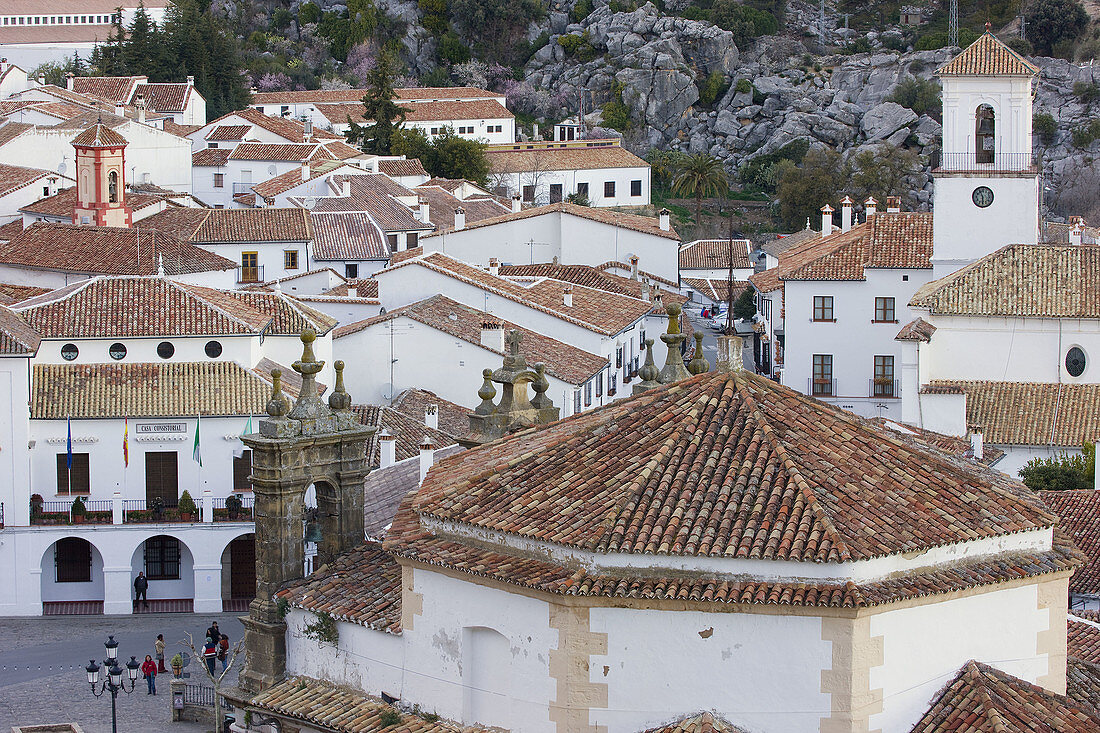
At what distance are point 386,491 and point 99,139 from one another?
4363cm

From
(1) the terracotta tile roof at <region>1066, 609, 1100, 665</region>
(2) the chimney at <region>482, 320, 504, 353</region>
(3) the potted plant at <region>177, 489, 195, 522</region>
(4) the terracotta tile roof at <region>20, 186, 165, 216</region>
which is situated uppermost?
(4) the terracotta tile roof at <region>20, 186, 165, 216</region>

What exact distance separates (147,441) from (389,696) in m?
23.3

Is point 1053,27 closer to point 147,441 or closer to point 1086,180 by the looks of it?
point 1086,180

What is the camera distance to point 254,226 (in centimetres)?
6812

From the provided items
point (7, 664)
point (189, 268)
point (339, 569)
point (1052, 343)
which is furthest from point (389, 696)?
point (189, 268)

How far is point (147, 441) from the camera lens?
1735 inches

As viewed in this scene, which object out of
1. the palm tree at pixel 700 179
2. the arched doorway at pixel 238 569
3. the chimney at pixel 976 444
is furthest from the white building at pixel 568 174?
the arched doorway at pixel 238 569

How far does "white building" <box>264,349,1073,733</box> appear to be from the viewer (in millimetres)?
19109

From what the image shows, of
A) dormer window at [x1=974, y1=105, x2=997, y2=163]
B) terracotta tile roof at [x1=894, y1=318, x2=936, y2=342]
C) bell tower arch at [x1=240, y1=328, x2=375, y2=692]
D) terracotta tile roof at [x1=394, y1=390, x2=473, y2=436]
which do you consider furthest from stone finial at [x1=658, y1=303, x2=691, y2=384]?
dormer window at [x1=974, y1=105, x2=997, y2=163]

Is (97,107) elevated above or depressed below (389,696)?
above

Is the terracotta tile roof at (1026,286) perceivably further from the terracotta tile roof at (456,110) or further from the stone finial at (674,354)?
the terracotta tile roof at (456,110)

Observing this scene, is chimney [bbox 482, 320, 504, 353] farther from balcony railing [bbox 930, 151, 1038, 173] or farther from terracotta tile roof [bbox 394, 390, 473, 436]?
balcony railing [bbox 930, 151, 1038, 173]

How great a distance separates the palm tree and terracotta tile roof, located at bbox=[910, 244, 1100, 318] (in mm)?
55866

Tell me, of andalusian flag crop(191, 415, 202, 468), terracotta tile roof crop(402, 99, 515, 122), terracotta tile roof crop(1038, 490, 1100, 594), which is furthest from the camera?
terracotta tile roof crop(402, 99, 515, 122)
